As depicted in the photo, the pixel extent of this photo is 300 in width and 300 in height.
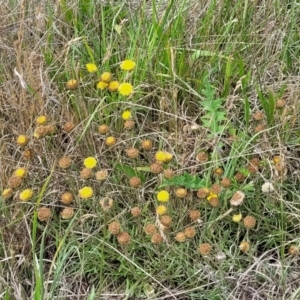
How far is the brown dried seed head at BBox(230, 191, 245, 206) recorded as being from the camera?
3.89ft

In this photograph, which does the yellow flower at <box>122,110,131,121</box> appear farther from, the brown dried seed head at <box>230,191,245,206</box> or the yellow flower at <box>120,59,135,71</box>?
the brown dried seed head at <box>230,191,245,206</box>

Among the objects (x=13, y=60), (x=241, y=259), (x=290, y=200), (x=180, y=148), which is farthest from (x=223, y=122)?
(x=13, y=60)

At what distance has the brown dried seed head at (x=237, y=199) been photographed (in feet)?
3.89

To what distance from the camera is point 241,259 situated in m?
1.26

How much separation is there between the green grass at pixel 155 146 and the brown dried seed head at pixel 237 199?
38 millimetres

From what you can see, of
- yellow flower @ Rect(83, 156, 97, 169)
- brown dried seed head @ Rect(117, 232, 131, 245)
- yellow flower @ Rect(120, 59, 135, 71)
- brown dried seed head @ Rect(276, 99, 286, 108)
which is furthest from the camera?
yellow flower @ Rect(120, 59, 135, 71)

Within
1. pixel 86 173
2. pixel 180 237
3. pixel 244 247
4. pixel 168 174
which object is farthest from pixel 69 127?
pixel 244 247

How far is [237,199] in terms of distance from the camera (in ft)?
3.90

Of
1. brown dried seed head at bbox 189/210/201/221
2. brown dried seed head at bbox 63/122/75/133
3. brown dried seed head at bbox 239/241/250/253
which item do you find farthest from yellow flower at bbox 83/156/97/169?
brown dried seed head at bbox 239/241/250/253

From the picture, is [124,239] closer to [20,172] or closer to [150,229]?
[150,229]

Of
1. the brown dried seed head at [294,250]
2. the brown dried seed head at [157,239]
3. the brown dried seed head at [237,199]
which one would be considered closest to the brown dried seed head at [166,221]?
the brown dried seed head at [157,239]

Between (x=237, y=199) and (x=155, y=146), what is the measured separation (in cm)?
33

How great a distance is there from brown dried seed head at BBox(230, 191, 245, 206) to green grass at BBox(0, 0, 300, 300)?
1.5 inches

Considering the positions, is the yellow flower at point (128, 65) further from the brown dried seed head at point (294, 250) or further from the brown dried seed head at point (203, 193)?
the brown dried seed head at point (294, 250)
